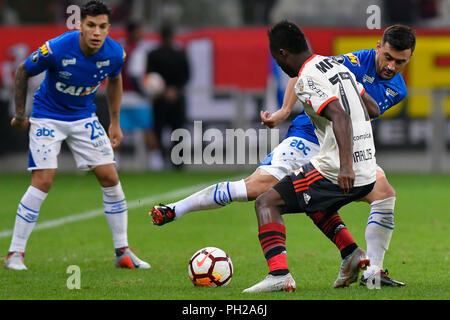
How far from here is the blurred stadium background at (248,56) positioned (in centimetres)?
1733

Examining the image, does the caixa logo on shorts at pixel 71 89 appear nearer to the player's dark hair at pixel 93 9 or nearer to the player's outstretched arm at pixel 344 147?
the player's dark hair at pixel 93 9

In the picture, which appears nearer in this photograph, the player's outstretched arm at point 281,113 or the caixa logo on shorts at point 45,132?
the player's outstretched arm at point 281,113

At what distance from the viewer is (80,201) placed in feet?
40.4

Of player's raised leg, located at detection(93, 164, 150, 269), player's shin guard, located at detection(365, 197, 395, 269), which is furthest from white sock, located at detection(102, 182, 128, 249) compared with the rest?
player's shin guard, located at detection(365, 197, 395, 269)

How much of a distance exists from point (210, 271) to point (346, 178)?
1253 millimetres

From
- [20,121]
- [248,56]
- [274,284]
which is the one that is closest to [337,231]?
[274,284]

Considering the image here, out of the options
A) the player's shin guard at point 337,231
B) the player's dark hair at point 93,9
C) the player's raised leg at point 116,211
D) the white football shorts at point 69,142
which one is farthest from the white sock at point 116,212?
the player's shin guard at point 337,231

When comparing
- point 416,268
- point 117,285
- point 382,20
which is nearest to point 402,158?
point 382,20

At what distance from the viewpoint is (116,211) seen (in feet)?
24.3

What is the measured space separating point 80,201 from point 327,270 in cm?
609

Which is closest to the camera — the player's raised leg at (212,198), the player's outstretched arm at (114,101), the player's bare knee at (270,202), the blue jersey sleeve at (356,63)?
the player's bare knee at (270,202)

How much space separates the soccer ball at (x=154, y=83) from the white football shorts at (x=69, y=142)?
862cm

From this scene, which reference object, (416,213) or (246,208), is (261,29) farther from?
(416,213)

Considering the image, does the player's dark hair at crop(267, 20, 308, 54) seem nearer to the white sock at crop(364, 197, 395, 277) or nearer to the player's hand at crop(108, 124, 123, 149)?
the white sock at crop(364, 197, 395, 277)
